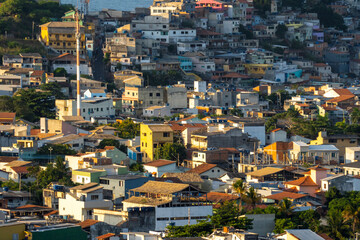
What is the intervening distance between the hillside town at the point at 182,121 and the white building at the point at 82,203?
0.16ft

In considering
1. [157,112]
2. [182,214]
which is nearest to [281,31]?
[157,112]

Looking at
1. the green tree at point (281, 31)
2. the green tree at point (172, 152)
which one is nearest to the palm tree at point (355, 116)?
the green tree at point (172, 152)

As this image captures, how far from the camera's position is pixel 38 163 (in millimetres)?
43719

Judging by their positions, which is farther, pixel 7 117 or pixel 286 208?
pixel 7 117

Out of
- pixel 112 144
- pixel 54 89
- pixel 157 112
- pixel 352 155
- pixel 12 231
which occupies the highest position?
pixel 12 231

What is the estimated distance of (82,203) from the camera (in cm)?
3438

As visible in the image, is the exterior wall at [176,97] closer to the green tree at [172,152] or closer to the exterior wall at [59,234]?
the green tree at [172,152]

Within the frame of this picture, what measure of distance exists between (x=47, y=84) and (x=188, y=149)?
1213cm

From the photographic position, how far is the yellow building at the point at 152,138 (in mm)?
46219

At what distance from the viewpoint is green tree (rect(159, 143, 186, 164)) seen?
150 ft

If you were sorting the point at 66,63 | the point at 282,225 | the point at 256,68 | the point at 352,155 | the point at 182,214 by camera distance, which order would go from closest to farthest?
the point at 282,225
the point at 182,214
the point at 352,155
the point at 66,63
the point at 256,68

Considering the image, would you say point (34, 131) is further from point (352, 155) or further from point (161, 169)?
point (352, 155)

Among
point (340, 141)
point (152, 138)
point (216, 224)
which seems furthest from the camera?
point (340, 141)

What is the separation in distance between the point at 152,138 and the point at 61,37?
20587 millimetres
